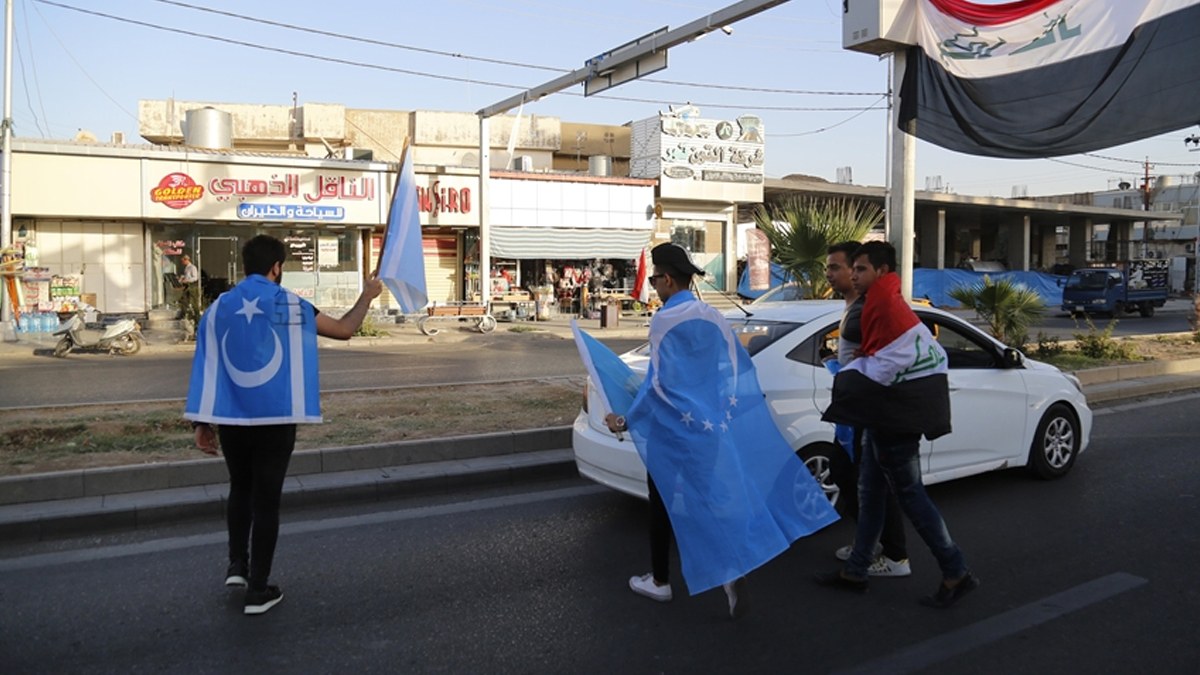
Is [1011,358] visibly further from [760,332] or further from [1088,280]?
[1088,280]

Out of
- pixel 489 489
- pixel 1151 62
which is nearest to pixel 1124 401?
pixel 1151 62

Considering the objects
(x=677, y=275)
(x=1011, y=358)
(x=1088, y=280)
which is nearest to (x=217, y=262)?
(x=1011, y=358)

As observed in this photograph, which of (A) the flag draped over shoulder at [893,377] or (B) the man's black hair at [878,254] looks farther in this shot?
(B) the man's black hair at [878,254]

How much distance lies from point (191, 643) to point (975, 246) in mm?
49909

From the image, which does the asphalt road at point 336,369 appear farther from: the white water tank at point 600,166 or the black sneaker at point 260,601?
the white water tank at point 600,166

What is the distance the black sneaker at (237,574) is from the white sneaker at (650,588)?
1.96 meters

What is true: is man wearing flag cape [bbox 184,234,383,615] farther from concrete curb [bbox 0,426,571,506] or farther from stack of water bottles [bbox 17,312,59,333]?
stack of water bottles [bbox 17,312,59,333]

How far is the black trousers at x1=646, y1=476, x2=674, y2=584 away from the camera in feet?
14.7

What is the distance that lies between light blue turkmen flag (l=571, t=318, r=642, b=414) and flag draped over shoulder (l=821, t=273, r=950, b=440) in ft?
3.43

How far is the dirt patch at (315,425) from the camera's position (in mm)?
7109

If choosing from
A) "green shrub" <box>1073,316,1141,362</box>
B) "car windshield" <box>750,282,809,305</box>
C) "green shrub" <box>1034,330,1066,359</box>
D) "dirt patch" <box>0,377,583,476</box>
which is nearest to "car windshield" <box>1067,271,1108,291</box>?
"green shrub" <box>1073,316,1141,362</box>

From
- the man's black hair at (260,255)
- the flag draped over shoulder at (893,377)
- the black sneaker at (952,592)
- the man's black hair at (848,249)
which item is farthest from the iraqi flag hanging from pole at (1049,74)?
the man's black hair at (260,255)

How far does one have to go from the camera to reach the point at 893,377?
4422mm

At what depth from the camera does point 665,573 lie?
15.2 ft
